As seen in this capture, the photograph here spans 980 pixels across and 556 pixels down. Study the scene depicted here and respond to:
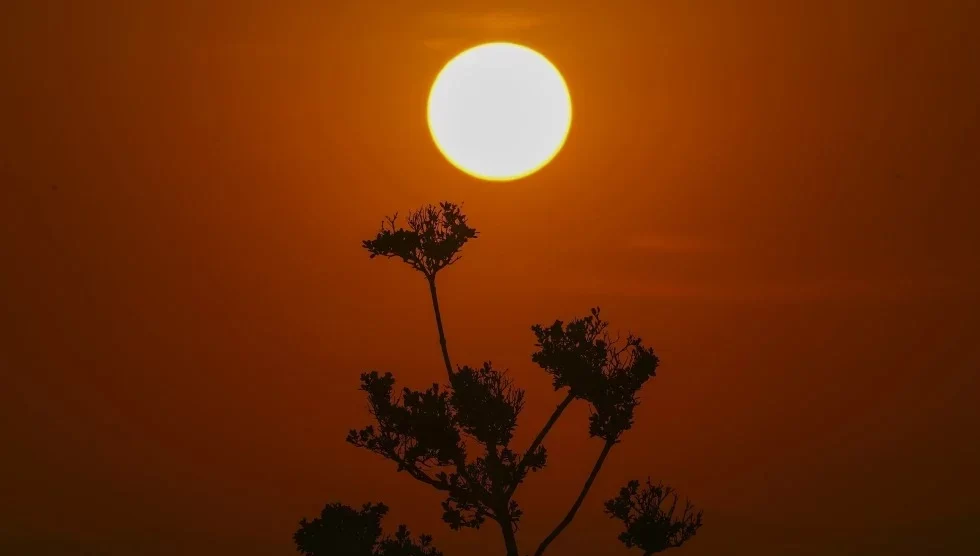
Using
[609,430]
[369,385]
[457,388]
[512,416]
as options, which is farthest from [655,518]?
[369,385]

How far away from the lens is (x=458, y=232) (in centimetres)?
2472

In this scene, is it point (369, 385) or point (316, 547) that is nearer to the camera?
point (369, 385)

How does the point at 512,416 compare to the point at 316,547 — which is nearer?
the point at 512,416

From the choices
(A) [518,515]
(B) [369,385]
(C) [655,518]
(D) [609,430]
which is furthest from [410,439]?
(C) [655,518]

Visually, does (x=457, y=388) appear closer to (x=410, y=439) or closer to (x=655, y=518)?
(x=410, y=439)

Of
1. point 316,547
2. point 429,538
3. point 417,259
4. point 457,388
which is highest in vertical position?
point 417,259

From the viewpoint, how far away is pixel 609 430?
2536 centimetres

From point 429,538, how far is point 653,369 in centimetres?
828

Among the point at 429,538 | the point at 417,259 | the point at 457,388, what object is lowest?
the point at 429,538

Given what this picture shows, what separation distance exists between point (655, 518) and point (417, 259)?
9.64 meters

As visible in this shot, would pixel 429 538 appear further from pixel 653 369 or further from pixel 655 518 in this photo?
pixel 653 369

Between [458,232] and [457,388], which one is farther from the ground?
[458,232]

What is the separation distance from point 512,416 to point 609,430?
9.24ft

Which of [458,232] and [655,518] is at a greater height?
[458,232]
